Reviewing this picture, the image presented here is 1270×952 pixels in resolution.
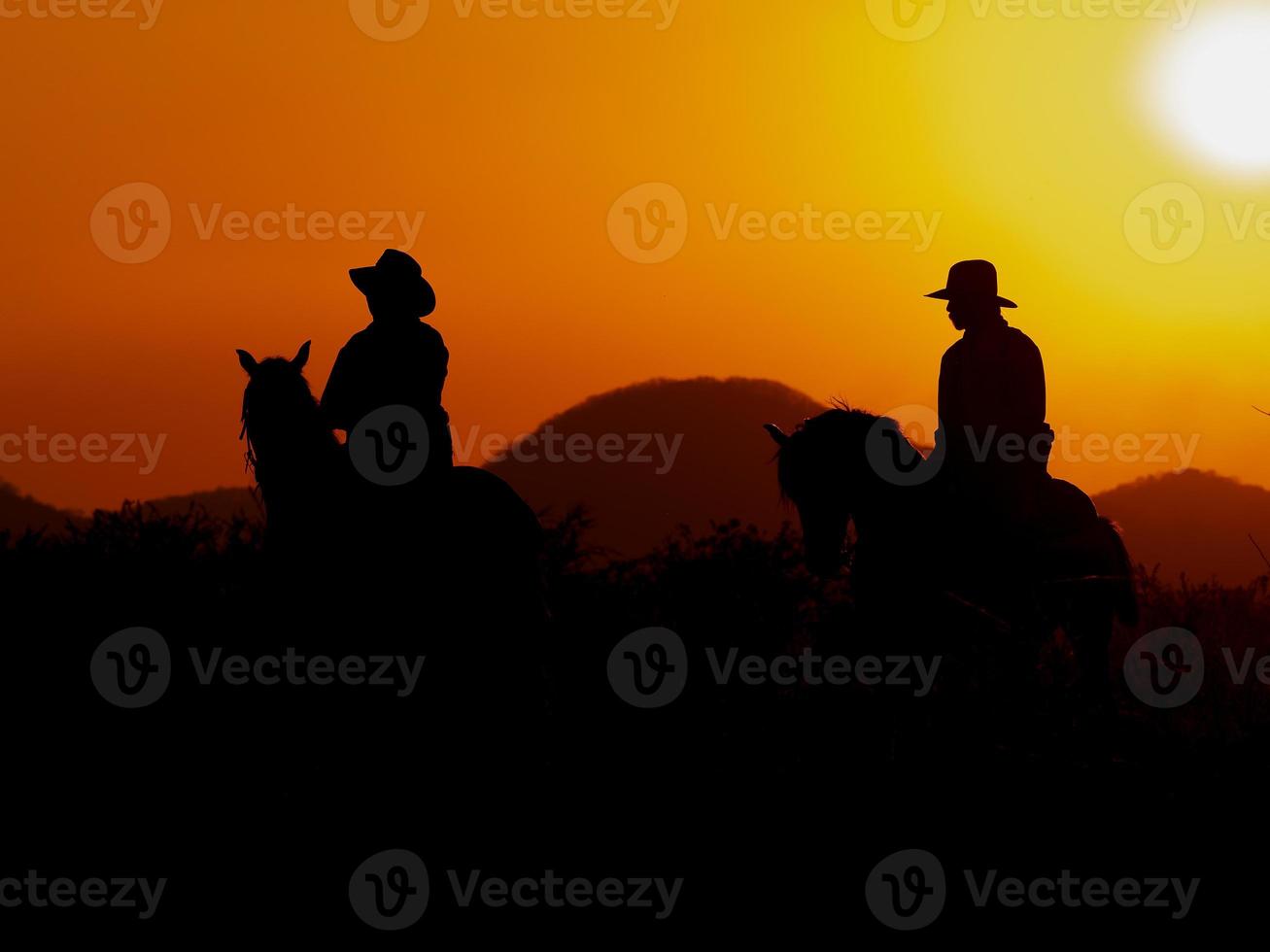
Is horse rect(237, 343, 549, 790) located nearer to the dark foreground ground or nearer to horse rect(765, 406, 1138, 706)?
the dark foreground ground

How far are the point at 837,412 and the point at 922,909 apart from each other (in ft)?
12.6

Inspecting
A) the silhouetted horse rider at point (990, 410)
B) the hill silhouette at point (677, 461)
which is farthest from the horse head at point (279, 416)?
the hill silhouette at point (677, 461)

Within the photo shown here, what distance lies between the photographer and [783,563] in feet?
45.3

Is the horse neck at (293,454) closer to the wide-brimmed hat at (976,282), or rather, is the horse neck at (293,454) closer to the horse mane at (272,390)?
the horse mane at (272,390)

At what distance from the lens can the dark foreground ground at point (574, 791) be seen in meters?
6.88

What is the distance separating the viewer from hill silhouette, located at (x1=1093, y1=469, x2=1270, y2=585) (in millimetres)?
45125

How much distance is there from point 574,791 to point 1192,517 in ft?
163

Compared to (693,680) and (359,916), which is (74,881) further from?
(693,680)

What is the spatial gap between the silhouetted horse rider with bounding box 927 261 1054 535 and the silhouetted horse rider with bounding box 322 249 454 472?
3.51 m

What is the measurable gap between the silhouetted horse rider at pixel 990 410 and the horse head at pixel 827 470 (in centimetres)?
89

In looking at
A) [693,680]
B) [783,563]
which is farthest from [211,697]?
[783,563]

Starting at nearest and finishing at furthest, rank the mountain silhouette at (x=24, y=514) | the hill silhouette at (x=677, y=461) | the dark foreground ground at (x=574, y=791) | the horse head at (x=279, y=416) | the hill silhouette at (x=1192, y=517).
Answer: the dark foreground ground at (x=574, y=791), the horse head at (x=279, y=416), the mountain silhouette at (x=24, y=514), the hill silhouette at (x=1192, y=517), the hill silhouette at (x=677, y=461)

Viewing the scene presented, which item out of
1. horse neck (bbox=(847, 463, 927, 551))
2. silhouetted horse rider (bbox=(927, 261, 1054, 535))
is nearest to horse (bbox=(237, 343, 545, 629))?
horse neck (bbox=(847, 463, 927, 551))

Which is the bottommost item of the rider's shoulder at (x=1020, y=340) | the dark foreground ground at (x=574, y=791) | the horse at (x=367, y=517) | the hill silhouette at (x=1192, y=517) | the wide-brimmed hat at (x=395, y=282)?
the dark foreground ground at (x=574, y=791)
